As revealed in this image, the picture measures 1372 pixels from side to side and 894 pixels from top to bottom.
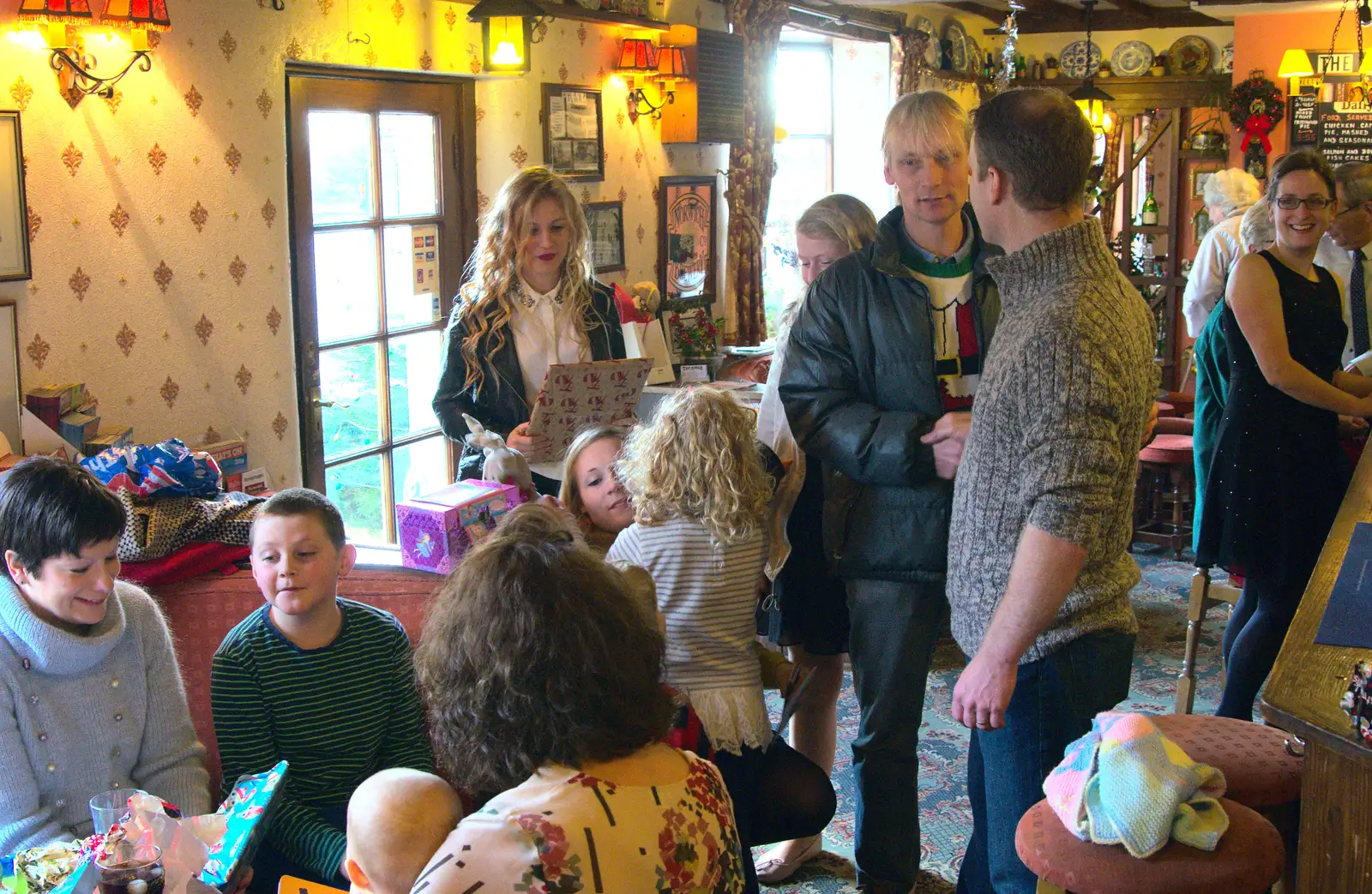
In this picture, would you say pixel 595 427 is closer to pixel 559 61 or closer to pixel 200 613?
pixel 200 613

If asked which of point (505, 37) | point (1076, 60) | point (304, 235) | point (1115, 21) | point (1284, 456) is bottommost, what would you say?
point (1284, 456)

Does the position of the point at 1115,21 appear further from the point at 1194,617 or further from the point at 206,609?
the point at 206,609

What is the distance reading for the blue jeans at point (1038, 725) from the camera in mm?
2008

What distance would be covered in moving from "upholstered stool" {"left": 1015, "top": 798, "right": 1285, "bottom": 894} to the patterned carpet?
1.30m

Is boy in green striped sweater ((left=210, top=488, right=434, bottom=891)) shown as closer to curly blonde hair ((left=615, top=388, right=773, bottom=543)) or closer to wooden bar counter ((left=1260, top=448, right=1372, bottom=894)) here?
curly blonde hair ((left=615, top=388, right=773, bottom=543))

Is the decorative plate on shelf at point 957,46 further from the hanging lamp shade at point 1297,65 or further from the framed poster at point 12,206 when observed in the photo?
the framed poster at point 12,206

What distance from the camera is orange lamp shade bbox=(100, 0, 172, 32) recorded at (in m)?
3.15

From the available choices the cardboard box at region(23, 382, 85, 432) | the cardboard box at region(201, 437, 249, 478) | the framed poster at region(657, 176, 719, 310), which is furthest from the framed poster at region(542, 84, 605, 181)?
the cardboard box at region(23, 382, 85, 432)

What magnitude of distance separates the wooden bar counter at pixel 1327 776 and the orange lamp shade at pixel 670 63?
489 centimetres

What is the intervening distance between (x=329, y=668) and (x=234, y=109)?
2251 millimetres

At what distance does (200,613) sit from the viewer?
9.37 ft

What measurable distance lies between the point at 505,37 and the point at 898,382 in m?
2.93

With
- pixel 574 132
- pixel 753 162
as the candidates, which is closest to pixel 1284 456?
pixel 574 132

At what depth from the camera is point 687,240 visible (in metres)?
6.71
